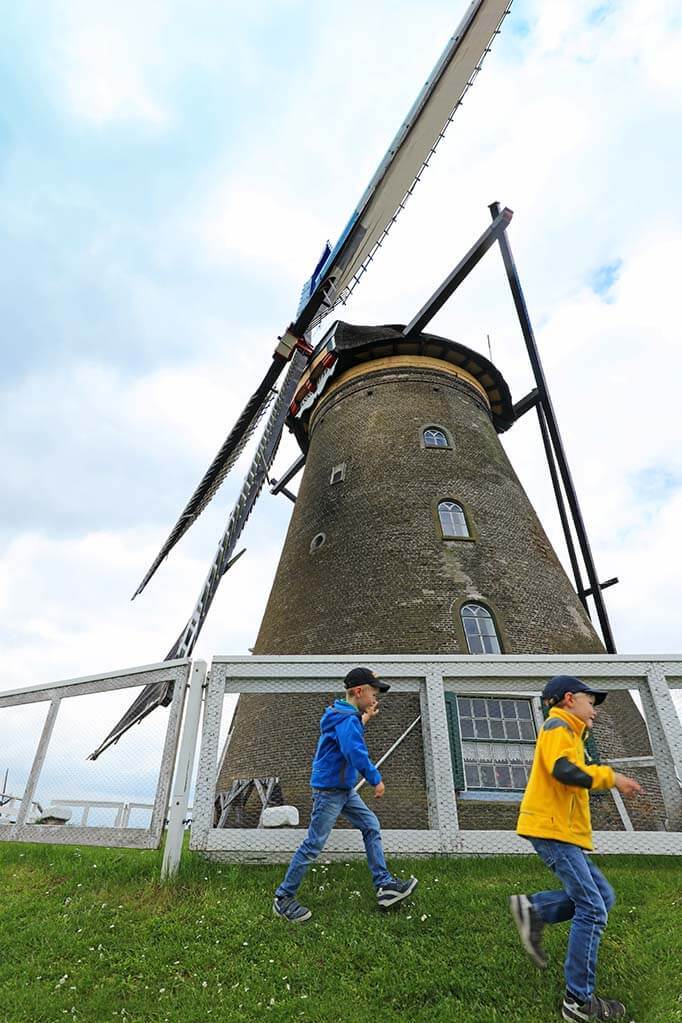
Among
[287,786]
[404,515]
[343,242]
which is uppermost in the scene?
[343,242]

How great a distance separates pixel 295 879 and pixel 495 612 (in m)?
6.97

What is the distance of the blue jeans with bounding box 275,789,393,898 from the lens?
4438 millimetres

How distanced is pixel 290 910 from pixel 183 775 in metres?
1.55

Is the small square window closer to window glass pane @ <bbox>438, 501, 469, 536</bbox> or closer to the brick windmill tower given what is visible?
the brick windmill tower

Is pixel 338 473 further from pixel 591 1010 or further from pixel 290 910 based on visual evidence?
pixel 591 1010

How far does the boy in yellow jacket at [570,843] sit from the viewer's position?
10.7ft

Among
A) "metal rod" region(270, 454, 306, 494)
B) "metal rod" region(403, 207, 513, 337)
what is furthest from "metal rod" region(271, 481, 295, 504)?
"metal rod" region(403, 207, 513, 337)

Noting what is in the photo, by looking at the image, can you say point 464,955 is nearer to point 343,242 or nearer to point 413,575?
point 413,575

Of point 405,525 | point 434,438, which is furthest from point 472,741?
point 434,438

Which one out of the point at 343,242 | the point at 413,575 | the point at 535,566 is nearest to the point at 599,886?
the point at 413,575

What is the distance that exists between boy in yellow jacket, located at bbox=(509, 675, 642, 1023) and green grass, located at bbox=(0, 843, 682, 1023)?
0.77 feet

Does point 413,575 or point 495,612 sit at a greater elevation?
point 413,575

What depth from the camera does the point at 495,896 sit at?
15.1 ft

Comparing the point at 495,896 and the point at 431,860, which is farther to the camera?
the point at 431,860
